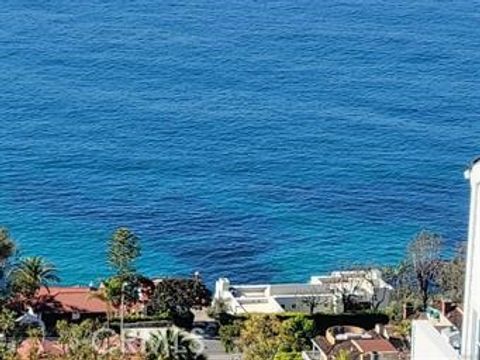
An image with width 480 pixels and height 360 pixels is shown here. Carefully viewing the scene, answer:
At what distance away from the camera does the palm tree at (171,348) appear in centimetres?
3022

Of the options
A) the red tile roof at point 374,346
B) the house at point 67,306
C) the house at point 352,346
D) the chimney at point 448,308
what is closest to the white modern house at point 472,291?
the chimney at point 448,308

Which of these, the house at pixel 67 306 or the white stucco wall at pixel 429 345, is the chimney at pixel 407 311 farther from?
the white stucco wall at pixel 429 345

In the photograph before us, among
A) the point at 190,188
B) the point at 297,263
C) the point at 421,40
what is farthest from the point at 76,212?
the point at 421,40

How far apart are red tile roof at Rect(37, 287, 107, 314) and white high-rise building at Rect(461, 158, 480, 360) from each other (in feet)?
131

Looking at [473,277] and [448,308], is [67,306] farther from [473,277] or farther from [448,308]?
[473,277]

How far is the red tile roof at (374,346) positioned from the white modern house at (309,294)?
891cm

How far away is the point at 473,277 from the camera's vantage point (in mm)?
7758

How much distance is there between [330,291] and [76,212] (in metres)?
22.7

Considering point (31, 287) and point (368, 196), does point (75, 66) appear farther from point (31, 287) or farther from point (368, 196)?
point (31, 287)

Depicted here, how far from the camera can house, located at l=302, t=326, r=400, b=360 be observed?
123ft

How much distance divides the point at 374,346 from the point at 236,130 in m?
49.3

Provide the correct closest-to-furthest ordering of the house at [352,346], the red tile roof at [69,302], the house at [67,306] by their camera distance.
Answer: the house at [352,346]
the house at [67,306]
the red tile roof at [69,302]

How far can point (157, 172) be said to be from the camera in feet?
261

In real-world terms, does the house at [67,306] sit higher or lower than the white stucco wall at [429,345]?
higher
